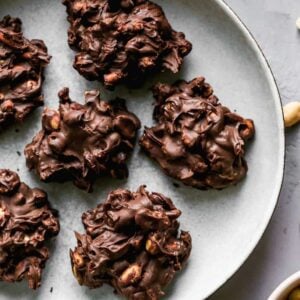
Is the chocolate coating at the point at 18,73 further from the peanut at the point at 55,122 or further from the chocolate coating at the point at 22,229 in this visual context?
the chocolate coating at the point at 22,229

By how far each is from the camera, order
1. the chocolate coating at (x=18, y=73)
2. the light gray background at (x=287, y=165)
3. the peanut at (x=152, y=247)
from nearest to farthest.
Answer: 1. the peanut at (x=152, y=247)
2. the chocolate coating at (x=18, y=73)
3. the light gray background at (x=287, y=165)

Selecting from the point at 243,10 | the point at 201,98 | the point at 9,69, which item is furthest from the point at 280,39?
the point at 9,69

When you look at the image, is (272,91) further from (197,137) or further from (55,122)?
(55,122)

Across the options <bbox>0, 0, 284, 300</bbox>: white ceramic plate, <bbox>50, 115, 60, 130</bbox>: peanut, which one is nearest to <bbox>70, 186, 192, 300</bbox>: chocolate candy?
<bbox>0, 0, 284, 300</bbox>: white ceramic plate

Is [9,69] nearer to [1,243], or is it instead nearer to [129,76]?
[129,76]

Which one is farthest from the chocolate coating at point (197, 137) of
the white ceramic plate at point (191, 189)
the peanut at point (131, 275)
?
the peanut at point (131, 275)

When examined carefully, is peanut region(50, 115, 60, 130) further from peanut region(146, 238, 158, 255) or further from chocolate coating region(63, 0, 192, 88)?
peanut region(146, 238, 158, 255)
